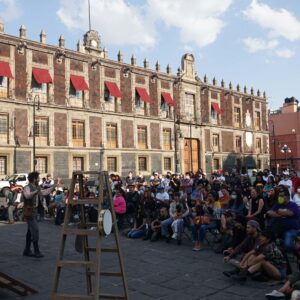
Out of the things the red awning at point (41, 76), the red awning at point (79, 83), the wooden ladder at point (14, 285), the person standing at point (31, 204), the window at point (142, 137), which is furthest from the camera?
the window at point (142, 137)

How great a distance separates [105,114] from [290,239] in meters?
26.2

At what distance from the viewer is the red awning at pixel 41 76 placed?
94.6 feet

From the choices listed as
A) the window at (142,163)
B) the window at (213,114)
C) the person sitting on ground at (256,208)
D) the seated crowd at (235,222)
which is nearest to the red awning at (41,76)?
the window at (142,163)

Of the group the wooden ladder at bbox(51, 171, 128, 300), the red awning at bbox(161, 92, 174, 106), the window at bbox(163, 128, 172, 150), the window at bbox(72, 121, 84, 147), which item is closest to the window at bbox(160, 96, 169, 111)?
the red awning at bbox(161, 92, 174, 106)

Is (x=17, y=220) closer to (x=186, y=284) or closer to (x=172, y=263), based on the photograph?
(x=172, y=263)

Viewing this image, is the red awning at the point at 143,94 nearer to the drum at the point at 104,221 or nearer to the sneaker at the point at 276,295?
the sneaker at the point at 276,295

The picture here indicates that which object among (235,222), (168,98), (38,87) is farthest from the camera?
(168,98)

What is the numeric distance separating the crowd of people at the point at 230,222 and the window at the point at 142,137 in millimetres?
19485

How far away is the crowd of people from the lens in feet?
23.9

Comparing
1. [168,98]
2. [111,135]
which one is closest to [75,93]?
[111,135]

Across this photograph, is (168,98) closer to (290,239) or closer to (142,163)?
(142,163)

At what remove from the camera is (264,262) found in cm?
711

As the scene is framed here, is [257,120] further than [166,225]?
Yes

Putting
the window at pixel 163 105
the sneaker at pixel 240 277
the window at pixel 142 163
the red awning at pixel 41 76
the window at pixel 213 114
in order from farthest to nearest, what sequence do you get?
the window at pixel 213 114, the window at pixel 163 105, the window at pixel 142 163, the red awning at pixel 41 76, the sneaker at pixel 240 277
